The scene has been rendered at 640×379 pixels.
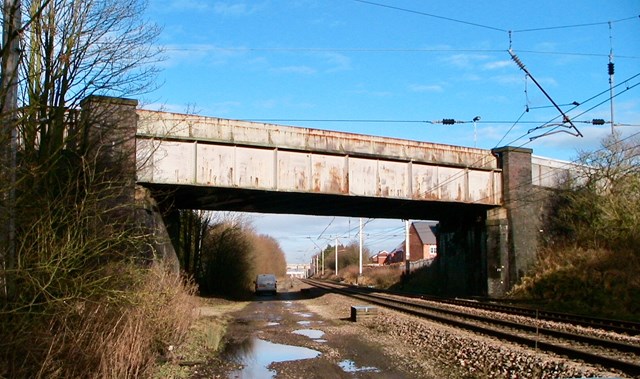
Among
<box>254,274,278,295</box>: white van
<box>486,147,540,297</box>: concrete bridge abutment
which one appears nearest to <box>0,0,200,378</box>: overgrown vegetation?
<box>486,147,540,297</box>: concrete bridge abutment

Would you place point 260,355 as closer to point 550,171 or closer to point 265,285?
point 550,171

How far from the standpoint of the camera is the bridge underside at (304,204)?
25.0 m

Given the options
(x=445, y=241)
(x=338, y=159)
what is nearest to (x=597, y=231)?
(x=445, y=241)

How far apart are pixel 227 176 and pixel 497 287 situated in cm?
1508

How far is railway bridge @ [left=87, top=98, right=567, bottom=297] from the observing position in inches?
914

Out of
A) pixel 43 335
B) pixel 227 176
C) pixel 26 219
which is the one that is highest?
pixel 227 176

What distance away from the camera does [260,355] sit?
523 inches

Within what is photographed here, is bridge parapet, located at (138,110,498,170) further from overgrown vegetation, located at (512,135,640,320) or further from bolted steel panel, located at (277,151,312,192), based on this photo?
overgrown vegetation, located at (512,135,640,320)

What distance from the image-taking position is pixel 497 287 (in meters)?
29.5

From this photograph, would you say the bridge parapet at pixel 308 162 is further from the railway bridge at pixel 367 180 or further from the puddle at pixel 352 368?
the puddle at pixel 352 368

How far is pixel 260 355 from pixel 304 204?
1741cm

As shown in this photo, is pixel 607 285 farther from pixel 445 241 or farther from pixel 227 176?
pixel 227 176

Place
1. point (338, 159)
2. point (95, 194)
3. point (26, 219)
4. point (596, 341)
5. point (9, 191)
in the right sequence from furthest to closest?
point (338, 159) → point (596, 341) → point (95, 194) → point (26, 219) → point (9, 191)

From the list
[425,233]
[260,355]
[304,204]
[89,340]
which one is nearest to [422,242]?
[425,233]
